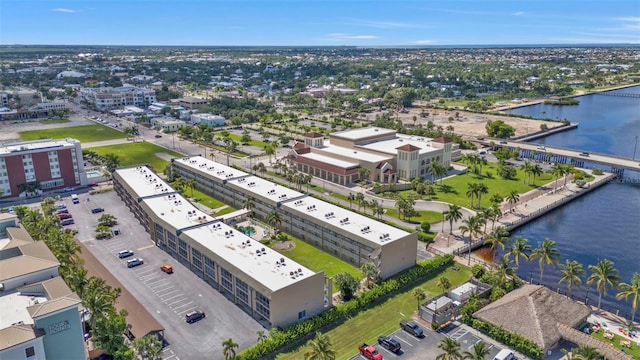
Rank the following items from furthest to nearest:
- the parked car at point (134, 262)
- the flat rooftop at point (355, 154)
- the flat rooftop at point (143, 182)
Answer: the flat rooftop at point (355, 154)
the flat rooftop at point (143, 182)
the parked car at point (134, 262)

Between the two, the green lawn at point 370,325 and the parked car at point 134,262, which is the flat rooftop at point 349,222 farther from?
the parked car at point 134,262

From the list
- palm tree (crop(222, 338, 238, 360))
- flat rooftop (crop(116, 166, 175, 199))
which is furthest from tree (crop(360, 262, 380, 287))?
flat rooftop (crop(116, 166, 175, 199))

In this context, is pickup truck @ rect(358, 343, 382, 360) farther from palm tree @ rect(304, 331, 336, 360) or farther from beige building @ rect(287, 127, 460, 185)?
beige building @ rect(287, 127, 460, 185)

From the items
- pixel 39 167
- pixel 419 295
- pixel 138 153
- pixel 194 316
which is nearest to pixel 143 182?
pixel 39 167

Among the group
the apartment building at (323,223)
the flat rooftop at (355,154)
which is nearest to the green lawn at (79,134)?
the apartment building at (323,223)

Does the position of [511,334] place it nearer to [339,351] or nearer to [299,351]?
[339,351]
